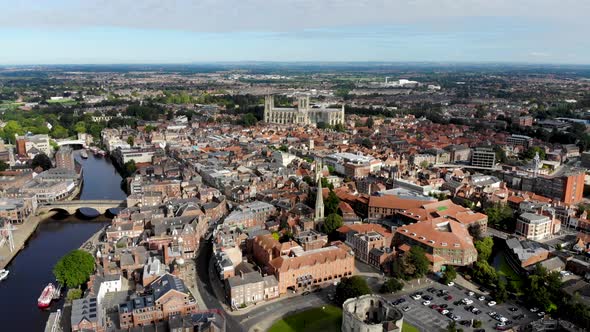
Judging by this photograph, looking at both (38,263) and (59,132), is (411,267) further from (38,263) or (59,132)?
(59,132)

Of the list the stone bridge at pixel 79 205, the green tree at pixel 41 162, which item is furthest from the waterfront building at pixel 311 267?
the green tree at pixel 41 162

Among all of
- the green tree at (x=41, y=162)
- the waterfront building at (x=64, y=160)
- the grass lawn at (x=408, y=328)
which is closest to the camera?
the grass lawn at (x=408, y=328)

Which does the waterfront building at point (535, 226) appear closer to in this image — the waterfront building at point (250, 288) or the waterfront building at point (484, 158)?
the waterfront building at point (250, 288)

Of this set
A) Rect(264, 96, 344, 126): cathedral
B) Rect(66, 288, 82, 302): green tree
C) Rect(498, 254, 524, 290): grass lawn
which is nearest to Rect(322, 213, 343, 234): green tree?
Rect(498, 254, 524, 290): grass lawn

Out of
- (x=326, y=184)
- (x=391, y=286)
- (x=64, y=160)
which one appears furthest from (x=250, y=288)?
(x=64, y=160)

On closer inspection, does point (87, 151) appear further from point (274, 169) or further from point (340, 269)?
point (340, 269)

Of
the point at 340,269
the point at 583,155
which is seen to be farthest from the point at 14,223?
the point at 583,155
